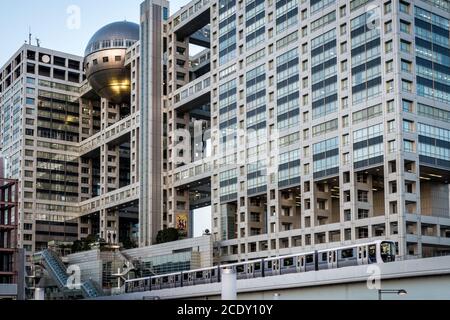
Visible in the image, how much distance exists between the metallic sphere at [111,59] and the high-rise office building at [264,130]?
1.18 feet

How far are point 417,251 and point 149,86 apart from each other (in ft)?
220

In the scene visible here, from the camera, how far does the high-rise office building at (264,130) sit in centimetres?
9231

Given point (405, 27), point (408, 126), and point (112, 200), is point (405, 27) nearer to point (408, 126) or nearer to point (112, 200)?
point (408, 126)

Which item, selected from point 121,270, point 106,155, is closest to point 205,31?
point 106,155

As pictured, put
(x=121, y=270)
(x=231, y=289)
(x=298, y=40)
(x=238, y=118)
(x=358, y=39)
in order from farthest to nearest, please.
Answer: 1. (x=121, y=270)
2. (x=238, y=118)
3. (x=298, y=40)
4. (x=358, y=39)
5. (x=231, y=289)

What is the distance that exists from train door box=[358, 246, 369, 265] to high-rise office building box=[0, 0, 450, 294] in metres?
29.5

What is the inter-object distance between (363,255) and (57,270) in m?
88.2

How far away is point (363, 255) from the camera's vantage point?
187 feet

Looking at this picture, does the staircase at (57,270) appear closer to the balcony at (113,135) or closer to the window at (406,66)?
the balcony at (113,135)

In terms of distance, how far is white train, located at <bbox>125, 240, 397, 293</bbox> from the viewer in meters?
57.2

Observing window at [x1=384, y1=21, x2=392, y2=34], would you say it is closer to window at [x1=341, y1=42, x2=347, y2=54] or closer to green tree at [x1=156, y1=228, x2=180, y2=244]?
window at [x1=341, y1=42, x2=347, y2=54]

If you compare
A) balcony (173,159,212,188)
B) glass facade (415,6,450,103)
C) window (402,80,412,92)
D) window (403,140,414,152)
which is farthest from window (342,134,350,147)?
balcony (173,159,212,188)
